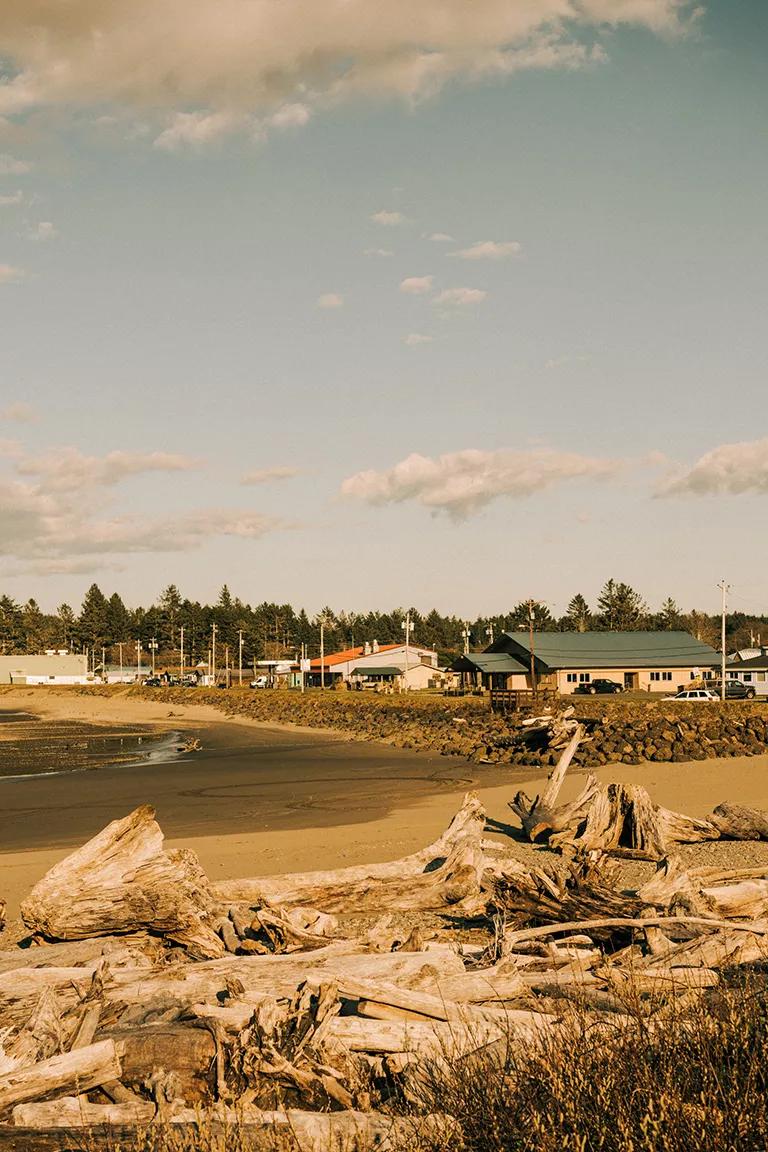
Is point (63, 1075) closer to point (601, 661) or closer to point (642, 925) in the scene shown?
point (642, 925)

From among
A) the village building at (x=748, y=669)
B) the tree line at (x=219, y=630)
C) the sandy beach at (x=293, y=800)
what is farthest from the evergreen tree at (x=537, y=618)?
the sandy beach at (x=293, y=800)

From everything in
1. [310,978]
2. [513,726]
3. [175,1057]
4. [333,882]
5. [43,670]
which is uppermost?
[310,978]

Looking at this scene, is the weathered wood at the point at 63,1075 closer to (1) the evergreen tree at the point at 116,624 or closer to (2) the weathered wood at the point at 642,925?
(2) the weathered wood at the point at 642,925

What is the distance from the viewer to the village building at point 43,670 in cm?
13875

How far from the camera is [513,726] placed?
4359 cm

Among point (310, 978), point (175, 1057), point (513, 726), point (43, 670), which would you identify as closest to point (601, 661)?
point (513, 726)

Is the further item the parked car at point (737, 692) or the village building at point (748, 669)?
the village building at point (748, 669)

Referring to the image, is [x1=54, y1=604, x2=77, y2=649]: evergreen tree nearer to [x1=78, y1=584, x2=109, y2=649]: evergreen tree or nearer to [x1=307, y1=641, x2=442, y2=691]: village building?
[x1=78, y1=584, x2=109, y2=649]: evergreen tree

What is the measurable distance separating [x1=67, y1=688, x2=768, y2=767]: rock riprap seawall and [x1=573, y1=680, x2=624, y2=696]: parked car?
53.6 ft

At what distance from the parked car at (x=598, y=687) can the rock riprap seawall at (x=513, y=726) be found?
16325 millimetres

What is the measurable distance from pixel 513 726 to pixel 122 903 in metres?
36.1

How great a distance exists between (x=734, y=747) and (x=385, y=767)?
11.2 m

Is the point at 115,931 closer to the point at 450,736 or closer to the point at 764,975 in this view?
the point at 764,975

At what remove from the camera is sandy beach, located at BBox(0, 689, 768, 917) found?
50.2ft
